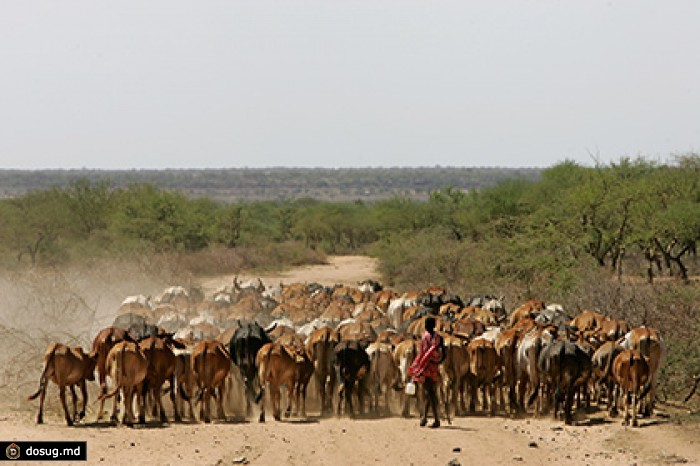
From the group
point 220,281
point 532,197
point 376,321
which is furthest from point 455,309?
point 532,197

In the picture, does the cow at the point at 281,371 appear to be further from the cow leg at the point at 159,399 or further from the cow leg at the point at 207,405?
the cow leg at the point at 159,399

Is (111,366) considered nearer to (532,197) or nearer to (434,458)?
(434,458)

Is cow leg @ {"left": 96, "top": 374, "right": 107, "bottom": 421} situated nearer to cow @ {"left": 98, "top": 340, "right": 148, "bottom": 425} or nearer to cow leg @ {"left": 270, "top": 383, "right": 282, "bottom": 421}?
cow @ {"left": 98, "top": 340, "right": 148, "bottom": 425}

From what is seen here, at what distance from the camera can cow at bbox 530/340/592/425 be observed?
13.6 meters

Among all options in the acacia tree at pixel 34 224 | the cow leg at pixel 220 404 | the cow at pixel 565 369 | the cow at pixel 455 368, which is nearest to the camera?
the cow at pixel 565 369

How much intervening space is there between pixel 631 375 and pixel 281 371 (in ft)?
15.9

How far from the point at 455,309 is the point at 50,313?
26.7 ft

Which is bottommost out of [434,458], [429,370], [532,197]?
[434,458]

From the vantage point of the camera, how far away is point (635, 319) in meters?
18.1

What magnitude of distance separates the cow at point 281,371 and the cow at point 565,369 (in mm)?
3454

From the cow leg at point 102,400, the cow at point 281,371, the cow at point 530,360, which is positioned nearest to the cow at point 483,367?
the cow at point 530,360

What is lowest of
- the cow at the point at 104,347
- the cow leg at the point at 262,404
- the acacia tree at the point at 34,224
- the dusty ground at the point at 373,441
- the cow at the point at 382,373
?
the dusty ground at the point at 373,441

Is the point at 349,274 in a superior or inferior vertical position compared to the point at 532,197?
inferior

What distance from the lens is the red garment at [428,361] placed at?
13.1 metres
